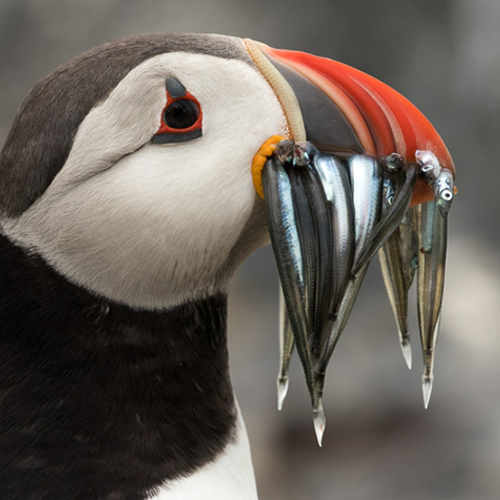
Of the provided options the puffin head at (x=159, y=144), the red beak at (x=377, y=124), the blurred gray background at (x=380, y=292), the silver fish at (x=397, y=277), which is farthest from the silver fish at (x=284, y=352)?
the blurred gray background at (x=380, y=292)

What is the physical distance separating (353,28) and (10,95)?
297 centimetres

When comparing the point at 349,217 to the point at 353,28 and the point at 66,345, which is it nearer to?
the point at 66,345

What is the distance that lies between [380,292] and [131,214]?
414 centimetres

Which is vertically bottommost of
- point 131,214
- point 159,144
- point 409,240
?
point 409,240

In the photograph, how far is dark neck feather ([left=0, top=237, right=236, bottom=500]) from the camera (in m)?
1.41

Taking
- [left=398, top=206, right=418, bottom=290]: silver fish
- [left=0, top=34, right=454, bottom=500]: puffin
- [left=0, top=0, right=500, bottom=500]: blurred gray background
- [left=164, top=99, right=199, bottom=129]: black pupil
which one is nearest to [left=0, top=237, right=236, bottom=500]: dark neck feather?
[left=0, top=34, right=454, bottom=500]: puffin

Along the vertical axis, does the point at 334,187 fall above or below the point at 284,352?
above

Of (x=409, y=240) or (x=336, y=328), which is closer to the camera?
(x=336, y=328)

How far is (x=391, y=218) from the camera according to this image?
1381 mm

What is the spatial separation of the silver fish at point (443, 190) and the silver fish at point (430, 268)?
0.34 ft

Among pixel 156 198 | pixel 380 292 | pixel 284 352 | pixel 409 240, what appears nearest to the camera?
pixel 156 198

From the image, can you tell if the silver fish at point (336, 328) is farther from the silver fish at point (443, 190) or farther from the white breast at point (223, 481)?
the white breast at point (223, 481)

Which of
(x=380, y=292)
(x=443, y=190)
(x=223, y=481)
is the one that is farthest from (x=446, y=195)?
(x=380, y=292)

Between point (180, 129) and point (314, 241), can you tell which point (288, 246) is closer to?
point (314, 241)
